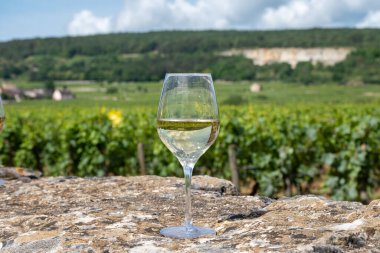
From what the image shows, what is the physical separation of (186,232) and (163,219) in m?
0.30

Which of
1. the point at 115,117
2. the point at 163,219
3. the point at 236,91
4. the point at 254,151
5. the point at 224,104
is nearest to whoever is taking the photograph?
the point at 163,219

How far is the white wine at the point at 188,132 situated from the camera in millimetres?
2275

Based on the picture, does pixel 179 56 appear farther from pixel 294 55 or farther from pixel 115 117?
pixel 115 117

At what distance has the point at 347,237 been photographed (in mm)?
1990

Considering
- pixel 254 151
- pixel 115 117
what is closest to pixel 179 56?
pixel 115 117

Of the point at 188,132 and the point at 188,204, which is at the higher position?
the point at 188,132

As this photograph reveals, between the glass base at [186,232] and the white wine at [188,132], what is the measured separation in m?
0.29

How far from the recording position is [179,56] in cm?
7512

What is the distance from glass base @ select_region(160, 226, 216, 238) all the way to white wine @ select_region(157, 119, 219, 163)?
29 cm

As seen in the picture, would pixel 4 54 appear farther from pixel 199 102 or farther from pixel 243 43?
pixel 199 102

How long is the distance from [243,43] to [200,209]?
81661 mm

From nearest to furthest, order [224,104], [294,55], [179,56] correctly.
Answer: [224,104], [179,56], [294,55]

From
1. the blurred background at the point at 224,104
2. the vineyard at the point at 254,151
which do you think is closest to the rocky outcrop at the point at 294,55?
the blurred background at the point at 224,104

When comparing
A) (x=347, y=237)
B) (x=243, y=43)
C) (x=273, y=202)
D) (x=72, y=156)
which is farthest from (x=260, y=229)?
(x=243, y=43)
